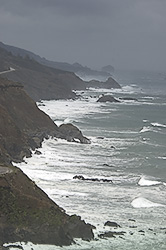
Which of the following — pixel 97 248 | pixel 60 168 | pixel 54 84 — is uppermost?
pixel 54 84

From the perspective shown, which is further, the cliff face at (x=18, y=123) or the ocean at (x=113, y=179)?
the cliff face at (x=18, y=123)

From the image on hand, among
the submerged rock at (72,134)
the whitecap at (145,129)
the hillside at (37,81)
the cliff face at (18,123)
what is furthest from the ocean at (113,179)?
the hillside at (37,81)

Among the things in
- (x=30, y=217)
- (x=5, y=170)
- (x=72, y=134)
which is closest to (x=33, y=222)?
(x=30, y=217)

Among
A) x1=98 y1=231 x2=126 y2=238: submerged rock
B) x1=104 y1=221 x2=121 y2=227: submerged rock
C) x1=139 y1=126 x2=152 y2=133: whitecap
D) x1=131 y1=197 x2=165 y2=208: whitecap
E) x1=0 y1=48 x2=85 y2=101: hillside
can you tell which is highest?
x1=0 y1=48 x2=85 y2=101: hillside

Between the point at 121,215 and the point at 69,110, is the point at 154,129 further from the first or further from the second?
the point at 121,215

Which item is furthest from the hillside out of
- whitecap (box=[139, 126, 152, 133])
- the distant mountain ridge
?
whitecap (box=[139, 126, 152, 133])

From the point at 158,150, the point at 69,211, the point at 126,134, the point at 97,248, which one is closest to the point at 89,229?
the point at 97,248

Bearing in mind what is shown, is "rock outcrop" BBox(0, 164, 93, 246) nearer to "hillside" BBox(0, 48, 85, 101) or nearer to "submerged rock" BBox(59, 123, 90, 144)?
"submerged rock" BBox(59, 123, 90, 144)

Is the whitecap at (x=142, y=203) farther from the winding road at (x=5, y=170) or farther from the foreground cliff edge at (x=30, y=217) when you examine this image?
the winding road at (x=5, y=170)
